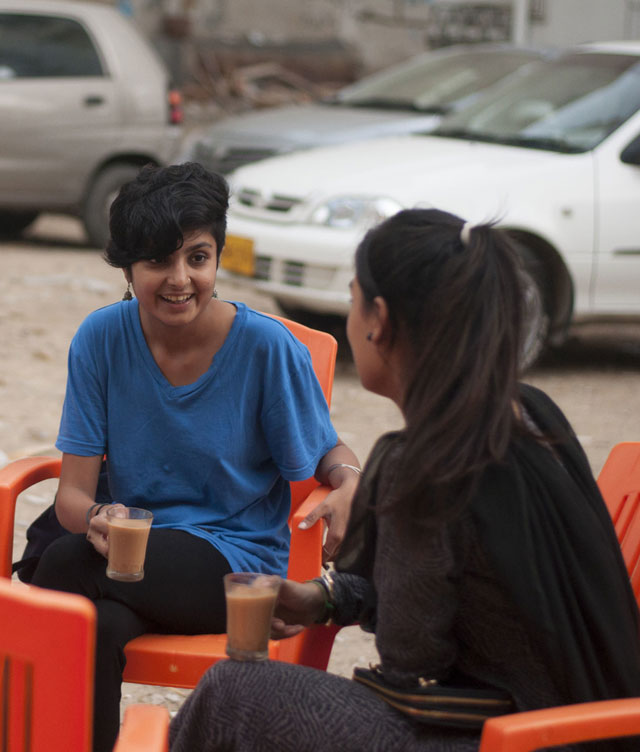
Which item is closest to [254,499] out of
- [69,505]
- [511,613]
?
[69,505]

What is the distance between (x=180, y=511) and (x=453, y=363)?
1062 mm

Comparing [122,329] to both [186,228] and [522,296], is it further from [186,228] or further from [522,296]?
[522,296]

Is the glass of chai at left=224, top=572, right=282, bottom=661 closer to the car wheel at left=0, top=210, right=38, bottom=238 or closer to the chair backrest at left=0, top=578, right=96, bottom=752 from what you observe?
the chair backrest at left=0, top=578, right=96, bottom=752

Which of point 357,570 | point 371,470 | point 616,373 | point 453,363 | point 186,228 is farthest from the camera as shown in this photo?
point 616,373

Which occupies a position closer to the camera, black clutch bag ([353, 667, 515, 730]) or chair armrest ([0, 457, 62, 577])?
black clutch bag ([353, 667, 515, 730])

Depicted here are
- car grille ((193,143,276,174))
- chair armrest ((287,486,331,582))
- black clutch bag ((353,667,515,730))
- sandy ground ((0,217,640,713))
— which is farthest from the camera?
car grille ((193,143,276,174))

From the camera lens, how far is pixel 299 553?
273cm

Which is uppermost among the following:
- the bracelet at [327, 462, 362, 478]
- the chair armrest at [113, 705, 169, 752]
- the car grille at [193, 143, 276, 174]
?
the car grille at [193, 143, 276, 174]

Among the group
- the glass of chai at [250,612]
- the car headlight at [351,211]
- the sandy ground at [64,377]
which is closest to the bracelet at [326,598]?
the glass of chai at [250,612]

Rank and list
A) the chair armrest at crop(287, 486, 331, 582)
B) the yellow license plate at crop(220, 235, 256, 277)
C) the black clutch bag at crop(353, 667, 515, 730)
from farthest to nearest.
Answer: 1. the yellow license plate at crop(220, 235, 256, 277)
2. the chair armrest at crop(287, 486, 331, 582)
3. the black clutch bag at crop(353, 667, 515, 730)

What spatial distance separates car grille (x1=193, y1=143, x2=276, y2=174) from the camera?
890cm

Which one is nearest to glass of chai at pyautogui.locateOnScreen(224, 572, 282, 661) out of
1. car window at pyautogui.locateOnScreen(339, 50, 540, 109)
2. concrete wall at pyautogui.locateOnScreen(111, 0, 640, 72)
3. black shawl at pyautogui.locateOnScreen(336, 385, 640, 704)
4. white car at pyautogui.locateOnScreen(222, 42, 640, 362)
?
black shawl at pyautogui.locateOnScreen(336, 385, 640, 704)

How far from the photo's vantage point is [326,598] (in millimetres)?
2270

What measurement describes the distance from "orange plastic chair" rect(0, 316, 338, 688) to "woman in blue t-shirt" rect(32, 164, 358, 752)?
0.05 metres
